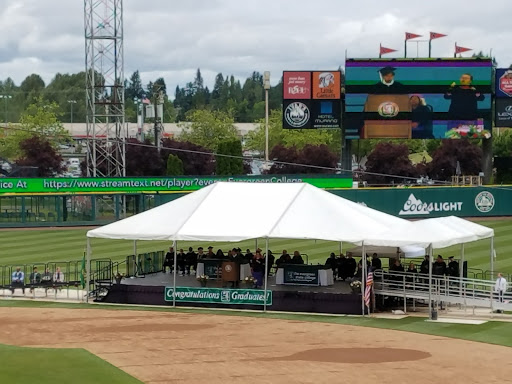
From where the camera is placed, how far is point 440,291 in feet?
105

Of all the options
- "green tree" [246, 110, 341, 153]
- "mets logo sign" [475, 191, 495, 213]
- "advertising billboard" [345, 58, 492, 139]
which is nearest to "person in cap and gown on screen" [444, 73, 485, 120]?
"advertising billboard" [345, 58, 492, 139]

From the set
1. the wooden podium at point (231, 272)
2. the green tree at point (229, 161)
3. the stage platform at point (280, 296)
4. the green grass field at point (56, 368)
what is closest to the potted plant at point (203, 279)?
the stage platform at point (280, 296)

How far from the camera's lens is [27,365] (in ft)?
72.3

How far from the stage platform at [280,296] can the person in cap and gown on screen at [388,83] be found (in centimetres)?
3817

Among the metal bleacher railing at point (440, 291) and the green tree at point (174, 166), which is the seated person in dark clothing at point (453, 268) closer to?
the metal bleacher railing at point (440, 291)

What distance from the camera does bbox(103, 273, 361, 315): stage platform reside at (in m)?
31.9

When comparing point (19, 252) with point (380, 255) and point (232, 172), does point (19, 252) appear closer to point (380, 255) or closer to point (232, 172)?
point (380, 255)

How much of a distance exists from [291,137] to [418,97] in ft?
168

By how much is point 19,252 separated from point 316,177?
27482 millimetres

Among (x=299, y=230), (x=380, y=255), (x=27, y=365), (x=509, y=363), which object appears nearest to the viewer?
(x=27, y=365)

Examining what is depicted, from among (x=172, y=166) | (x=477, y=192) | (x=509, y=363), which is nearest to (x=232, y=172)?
(x=172, y=166)

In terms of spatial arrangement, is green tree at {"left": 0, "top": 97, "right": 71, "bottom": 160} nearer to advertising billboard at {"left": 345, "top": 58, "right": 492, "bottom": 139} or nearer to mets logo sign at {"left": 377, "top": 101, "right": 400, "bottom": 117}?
advertising billboard at {"left": 345, "top": 58, "right": 492, "bottom": 139}

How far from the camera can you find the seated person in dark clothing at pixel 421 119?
72.8 meters

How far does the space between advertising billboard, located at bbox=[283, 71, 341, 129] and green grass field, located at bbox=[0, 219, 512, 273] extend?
54.4ft
